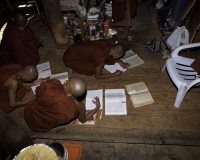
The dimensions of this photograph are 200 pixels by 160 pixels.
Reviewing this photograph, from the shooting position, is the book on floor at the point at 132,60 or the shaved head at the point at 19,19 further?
the book on floor at the point at 132,60

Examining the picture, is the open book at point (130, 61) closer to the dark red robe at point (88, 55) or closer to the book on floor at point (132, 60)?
the book on floor at point (132, 60)

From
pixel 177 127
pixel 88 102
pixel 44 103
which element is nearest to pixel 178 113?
pixel 177 127

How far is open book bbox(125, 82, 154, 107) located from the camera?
2.45 metres

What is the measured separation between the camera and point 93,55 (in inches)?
100

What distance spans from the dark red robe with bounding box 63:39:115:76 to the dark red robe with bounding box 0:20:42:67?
826 millimetres

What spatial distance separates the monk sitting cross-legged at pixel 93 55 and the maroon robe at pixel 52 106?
0.87 meters

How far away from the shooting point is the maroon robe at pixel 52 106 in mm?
1749

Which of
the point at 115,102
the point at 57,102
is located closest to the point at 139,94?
the point at 115,102

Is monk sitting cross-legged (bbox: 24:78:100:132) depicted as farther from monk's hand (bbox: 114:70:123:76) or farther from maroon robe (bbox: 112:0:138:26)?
maroon robe (bbox: 112:0:138:26)

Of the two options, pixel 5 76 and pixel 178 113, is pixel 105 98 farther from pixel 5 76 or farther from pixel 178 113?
pixel 5 76

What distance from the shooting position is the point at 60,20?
3025 mm

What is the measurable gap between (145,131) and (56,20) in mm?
2487

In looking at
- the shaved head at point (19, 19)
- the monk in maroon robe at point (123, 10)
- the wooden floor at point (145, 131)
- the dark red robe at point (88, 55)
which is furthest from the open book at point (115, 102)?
the shaved head at point (19, 19)

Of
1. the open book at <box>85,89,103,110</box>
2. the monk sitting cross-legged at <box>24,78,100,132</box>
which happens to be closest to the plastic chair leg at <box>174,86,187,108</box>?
the open book at <box>85,89,103,110</box>
